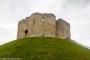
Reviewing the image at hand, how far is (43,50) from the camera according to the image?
49688 mm

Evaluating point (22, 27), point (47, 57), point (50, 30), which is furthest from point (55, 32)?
point (47, 57)

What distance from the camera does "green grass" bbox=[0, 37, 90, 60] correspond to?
47500mm

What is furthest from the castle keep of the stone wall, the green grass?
the green grass

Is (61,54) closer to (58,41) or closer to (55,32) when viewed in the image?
(58,41)

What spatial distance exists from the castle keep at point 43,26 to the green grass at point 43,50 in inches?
351

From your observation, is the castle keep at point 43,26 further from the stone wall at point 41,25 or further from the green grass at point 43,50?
the green grass at point 43,50

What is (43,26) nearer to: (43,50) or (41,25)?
(41,25)

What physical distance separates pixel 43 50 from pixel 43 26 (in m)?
16.3

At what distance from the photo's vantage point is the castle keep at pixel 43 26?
65250 millimetres

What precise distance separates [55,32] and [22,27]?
789cm

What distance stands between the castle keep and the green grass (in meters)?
8.91

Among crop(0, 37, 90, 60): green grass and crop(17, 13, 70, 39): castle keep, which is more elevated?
crop(17, 13, 70, 39): castle keep

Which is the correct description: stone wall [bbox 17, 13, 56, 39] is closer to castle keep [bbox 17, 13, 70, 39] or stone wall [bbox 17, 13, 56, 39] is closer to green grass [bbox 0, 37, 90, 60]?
castle keep [bbox 17, 13, 70, 39]

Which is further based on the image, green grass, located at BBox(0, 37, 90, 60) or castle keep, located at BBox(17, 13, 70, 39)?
castle keep, located at BBox(17, 13, 70, 39)
